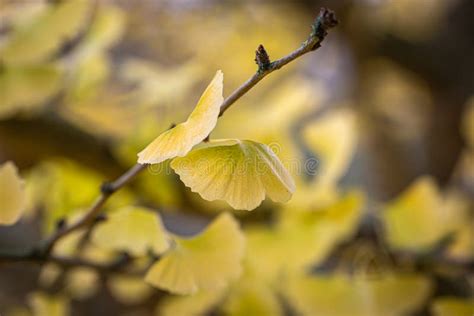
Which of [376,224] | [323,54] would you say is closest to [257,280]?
[376,224]

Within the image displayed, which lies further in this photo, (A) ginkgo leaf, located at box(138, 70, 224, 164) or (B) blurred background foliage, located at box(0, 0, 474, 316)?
(B) blurred background foliage, located at box(0, 0, 474, 316)

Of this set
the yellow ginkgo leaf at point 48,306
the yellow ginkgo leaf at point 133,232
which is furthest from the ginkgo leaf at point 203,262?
the yellow ginkgo leaf at point 48,306

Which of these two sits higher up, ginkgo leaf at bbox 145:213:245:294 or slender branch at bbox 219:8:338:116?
slender branch at bbox 219:8:338:116

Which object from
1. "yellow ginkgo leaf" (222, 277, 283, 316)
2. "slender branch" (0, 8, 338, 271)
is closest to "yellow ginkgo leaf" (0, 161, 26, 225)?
"slender branch" (0, 8, 338, 271)

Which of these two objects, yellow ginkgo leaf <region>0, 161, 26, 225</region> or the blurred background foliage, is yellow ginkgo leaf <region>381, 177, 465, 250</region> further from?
yellow ginkgo leaf <region>0, 161, 26, 225</region>

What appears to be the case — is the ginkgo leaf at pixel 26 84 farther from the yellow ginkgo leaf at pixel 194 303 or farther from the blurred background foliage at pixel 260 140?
the yellow ginkgo leaf at pixel 194 303

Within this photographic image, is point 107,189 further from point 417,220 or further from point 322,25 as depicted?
point 417,220

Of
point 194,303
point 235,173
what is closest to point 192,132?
point 235,173
